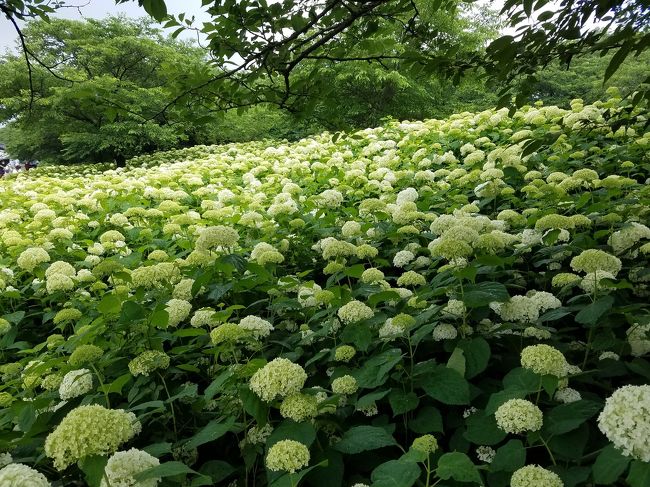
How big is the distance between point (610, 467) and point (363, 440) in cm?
67

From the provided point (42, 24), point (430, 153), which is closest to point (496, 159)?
point (430, 153)

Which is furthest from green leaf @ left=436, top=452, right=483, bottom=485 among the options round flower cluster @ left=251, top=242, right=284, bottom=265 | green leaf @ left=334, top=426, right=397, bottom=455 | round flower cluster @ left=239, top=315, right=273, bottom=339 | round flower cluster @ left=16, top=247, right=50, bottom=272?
round flower cluster @ left=16, top=247, right=50, bottom=272

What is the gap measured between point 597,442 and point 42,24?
2159 cm

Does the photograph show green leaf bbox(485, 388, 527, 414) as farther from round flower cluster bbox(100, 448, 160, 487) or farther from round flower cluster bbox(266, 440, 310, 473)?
round flower cluster bbox(100, 448, 160, 487)

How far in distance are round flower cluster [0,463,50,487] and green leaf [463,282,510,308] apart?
1.49 metres

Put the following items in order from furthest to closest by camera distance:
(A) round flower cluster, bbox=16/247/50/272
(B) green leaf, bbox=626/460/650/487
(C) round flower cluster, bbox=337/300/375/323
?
(A) round flower cluster, bbox=16/247/50/272
(C) round flower cluster, bbox=337/300/375/323
(B) green leaf, bbox=626/460/650/487

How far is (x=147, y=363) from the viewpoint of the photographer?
71.3 inches

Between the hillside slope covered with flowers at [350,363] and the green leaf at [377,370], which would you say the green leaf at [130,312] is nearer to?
the hillside slope covered with flowers at [350,363]

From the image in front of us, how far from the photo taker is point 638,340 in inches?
71.7

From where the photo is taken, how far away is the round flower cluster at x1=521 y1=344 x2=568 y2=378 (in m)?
1.42

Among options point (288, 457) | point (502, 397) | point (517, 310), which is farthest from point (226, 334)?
point (517, 310)

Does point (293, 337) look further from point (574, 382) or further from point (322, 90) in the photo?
point (322, 90)

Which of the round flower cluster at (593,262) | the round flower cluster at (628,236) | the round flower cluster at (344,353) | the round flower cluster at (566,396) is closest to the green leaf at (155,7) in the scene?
the round flower cluster at (344,353)

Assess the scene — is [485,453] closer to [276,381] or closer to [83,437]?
[276,381]
